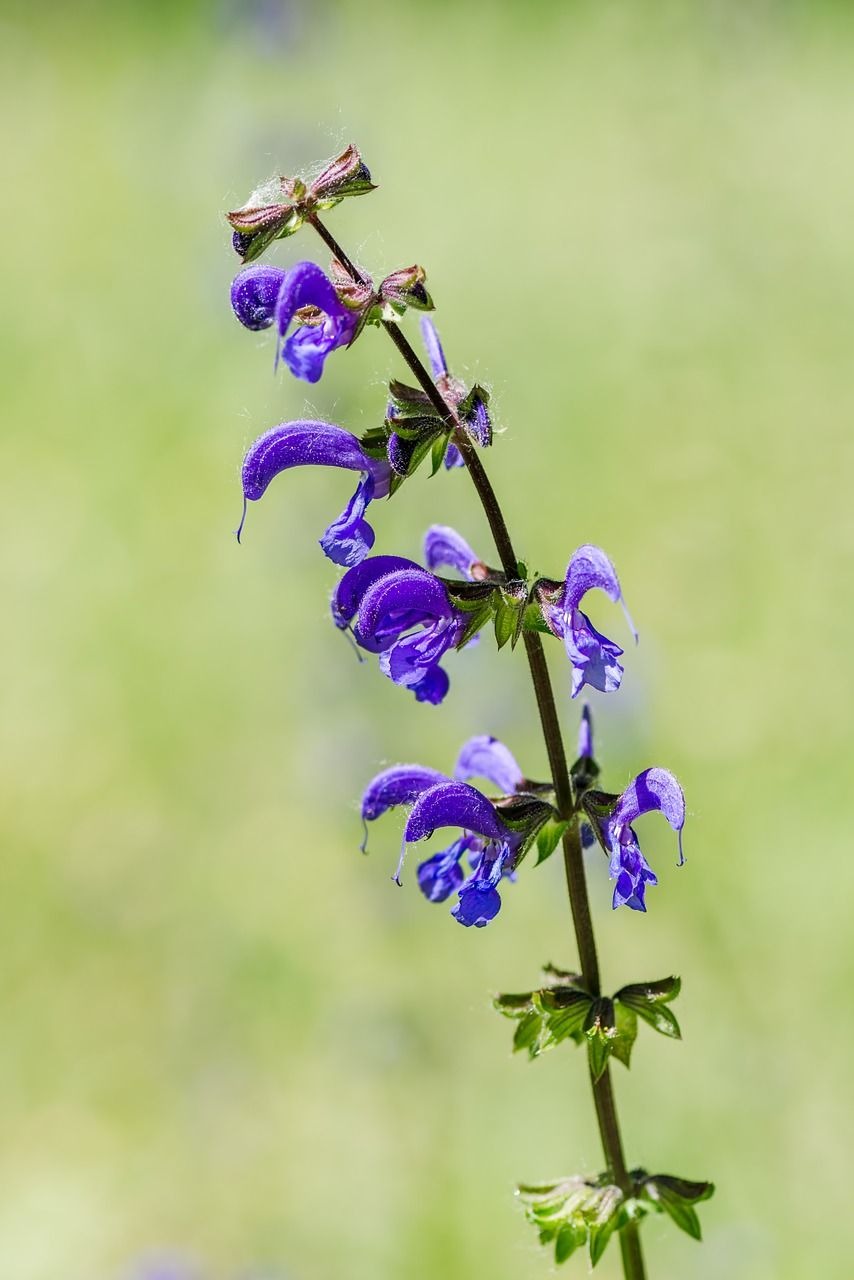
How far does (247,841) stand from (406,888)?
1.53 m

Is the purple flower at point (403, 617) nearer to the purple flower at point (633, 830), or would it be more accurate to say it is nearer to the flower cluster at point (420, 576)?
the flower cluster at point (420, 576)

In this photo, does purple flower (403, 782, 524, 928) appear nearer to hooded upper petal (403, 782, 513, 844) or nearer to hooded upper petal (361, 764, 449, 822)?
hooded upper petal (403, 782, 513, 844)

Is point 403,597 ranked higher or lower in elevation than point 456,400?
lower

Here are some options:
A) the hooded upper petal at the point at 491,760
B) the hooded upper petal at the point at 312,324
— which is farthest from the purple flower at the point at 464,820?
the hooded upper petal at the point at 312,324

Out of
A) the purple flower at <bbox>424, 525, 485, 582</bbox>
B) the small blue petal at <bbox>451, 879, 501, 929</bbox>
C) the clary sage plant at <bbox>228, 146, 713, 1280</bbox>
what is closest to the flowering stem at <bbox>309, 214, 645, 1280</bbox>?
the clary sage plant at <bbox>228, 146, 713, 1280</bbox>

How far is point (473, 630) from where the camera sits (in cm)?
200

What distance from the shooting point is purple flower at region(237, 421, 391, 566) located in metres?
1.98

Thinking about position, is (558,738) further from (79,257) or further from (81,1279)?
(79,257)

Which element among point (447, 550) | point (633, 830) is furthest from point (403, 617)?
point (633, 830)

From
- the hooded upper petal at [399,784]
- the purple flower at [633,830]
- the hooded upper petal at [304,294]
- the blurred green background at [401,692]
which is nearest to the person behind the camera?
the hooded upper petal at [304,294]

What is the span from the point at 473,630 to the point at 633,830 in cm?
33

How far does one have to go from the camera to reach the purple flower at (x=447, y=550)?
221 cm

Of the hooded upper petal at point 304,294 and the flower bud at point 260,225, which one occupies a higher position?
the flower bud at point 260,225

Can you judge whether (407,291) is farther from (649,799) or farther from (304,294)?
(649,799)
